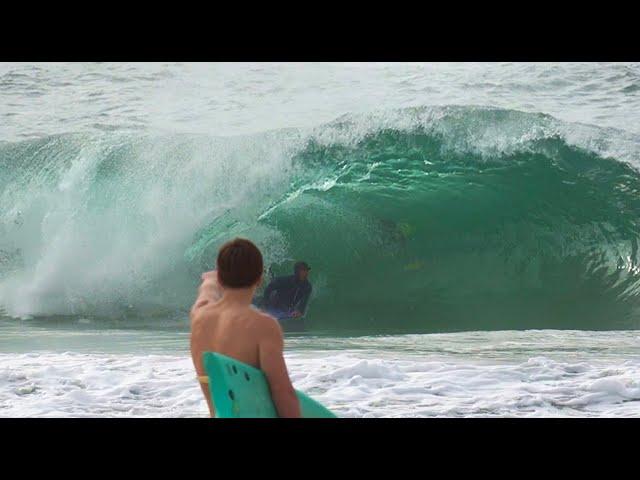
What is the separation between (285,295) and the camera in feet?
28.8

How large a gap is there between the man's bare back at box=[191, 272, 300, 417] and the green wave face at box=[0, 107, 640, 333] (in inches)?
277

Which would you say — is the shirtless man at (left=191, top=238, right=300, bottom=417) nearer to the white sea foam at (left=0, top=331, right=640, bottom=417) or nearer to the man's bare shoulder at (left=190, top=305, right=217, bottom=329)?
the man's bare shoulder at (left=190, top=305, right=217, bottom=329)

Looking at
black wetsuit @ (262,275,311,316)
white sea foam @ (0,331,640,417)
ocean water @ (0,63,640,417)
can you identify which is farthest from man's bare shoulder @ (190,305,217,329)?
black wetsuit @ (262,275,311,316)

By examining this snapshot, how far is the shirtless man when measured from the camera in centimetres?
213

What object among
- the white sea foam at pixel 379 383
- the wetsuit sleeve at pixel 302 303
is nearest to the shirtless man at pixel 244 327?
the white sea foam at pixel 379 383

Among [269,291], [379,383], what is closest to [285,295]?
[269,291]

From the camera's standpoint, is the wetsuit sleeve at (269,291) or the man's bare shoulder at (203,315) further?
the wetsuit sleeve at (269,291)

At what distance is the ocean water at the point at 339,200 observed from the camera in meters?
9.73

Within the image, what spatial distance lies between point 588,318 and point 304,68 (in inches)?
238

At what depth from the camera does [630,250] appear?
10648 millimetres

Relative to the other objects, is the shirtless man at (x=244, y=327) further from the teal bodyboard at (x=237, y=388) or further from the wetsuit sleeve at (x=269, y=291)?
the wetsuit sleeve at (x=269, y=291)

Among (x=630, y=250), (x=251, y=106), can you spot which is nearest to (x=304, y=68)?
(x=251, y=106)

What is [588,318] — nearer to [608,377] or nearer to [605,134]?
[605,134]

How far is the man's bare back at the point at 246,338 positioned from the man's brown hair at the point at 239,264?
0.03 meters
